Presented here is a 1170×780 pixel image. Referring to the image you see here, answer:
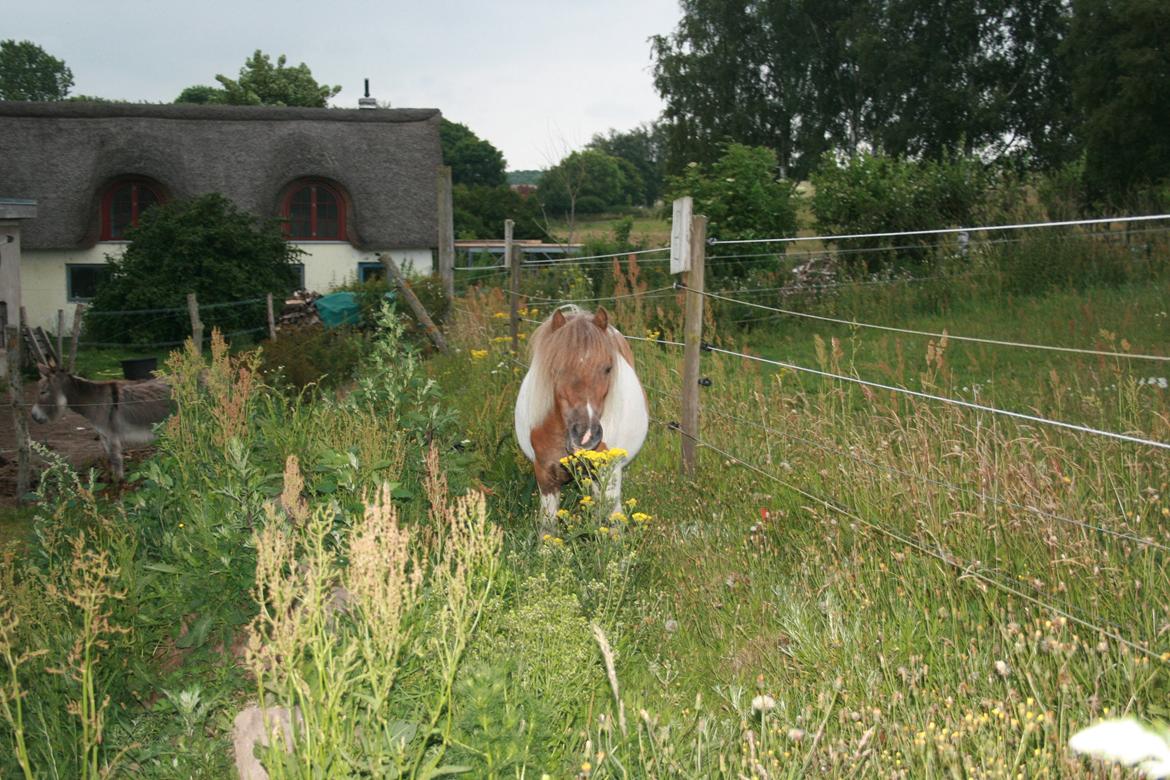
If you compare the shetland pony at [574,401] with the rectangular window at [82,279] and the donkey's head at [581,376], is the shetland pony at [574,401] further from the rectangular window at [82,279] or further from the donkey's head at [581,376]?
the rectangular window at [82,279]

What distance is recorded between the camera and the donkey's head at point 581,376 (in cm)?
462

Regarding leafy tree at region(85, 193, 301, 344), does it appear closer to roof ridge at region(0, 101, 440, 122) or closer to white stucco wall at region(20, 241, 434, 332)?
white stucco wall at region(20, 241, 434, 332)

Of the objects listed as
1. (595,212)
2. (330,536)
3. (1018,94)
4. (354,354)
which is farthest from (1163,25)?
(595,212)

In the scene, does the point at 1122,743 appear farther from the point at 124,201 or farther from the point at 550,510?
the point at 124,201

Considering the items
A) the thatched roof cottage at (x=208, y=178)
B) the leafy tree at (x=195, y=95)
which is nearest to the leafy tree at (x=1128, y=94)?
Answer: the thatched roof cottage at (x=208, y=178)

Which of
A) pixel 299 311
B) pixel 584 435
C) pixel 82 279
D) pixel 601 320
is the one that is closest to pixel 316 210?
pixel 299 311

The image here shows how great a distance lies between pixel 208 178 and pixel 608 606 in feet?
89.9

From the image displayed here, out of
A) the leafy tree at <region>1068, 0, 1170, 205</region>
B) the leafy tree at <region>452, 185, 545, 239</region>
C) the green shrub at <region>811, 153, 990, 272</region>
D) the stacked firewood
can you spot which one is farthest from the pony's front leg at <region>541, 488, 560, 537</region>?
the leafy tree at <region>452, 185, 545, 239</region>

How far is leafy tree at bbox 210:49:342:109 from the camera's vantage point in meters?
A: 45.9

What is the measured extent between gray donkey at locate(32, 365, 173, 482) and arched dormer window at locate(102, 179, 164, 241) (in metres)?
18.2

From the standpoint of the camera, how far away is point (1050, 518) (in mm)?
3529

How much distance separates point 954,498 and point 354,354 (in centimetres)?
1110

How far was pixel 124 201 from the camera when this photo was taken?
27422 mm

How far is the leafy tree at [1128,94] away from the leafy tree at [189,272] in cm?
1809
